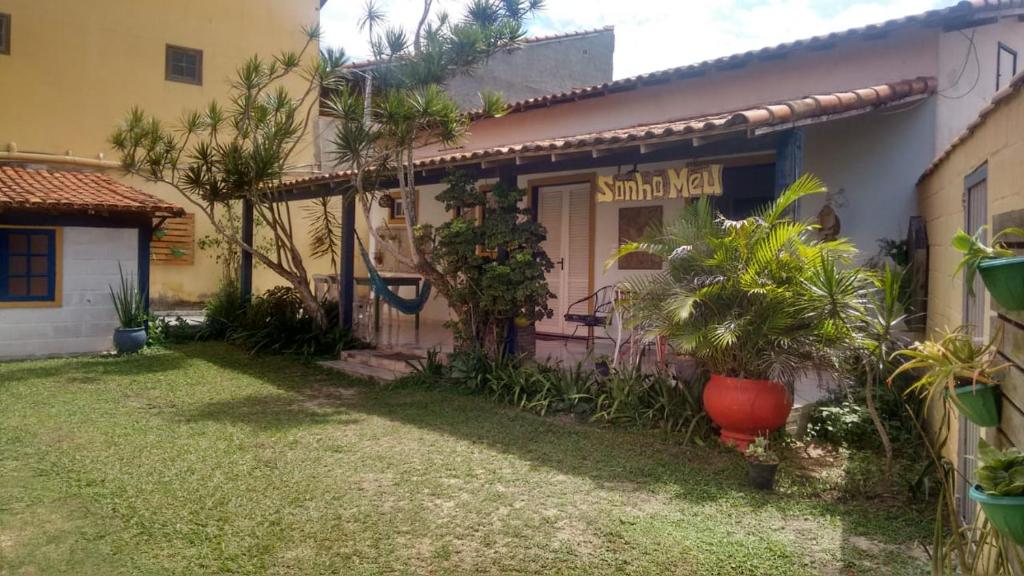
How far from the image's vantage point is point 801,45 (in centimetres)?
801

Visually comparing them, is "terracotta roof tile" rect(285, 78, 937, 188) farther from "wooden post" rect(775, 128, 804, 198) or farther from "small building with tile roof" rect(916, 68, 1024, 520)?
"small building with tile roof" rect(916, 68, 1024, 520)

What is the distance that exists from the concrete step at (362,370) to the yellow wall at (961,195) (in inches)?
219

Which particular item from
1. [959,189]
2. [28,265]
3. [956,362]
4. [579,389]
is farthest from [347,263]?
[956,362]

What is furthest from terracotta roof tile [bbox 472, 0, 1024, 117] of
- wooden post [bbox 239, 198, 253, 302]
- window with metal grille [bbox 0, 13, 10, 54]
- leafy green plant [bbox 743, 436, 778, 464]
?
window with metal grille [bbox 0, 13, 10, 54]

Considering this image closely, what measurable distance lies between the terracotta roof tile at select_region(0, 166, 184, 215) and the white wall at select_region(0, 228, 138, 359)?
0.54 m

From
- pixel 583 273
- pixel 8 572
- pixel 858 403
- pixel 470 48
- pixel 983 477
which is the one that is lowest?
pixel 8 572

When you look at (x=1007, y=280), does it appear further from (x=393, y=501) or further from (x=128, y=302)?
(x=128, y=302)

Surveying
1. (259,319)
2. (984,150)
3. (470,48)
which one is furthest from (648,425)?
(259,319)

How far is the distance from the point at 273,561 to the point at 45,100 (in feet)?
48.4

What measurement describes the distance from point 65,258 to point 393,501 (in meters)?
8.39

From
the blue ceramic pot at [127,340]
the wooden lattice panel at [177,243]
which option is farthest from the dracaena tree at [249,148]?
the wooden lattice panel at [177,243]

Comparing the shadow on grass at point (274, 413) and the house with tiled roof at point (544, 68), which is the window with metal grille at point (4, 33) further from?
the shadow on grass at point (274, 413)

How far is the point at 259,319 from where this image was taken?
1151 centimetres

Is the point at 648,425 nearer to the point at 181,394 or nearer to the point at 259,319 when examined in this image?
the point at 181,394
